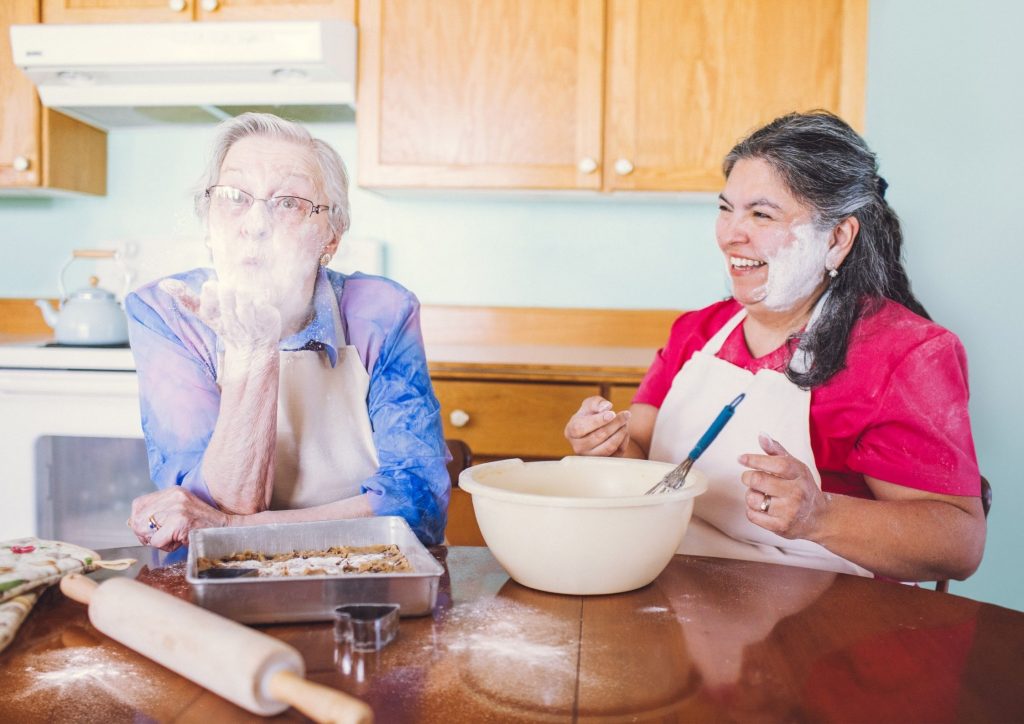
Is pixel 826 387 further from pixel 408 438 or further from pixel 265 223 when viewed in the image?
pixel 265 223

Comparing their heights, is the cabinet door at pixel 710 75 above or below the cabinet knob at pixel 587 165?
above

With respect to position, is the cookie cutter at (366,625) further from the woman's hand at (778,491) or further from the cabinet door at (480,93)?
the cabinet door at (480,93)

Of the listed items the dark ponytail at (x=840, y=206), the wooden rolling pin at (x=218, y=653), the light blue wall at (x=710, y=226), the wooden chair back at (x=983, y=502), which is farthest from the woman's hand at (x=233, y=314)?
the light blue wall at (x=710, y=226)

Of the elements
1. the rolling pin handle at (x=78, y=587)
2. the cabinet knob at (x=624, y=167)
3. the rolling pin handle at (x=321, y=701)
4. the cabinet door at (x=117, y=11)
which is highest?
the cabinet door at (x=117, y=11)

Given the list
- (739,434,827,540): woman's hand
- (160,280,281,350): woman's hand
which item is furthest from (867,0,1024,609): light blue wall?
(160,280,281,350): woman's hand

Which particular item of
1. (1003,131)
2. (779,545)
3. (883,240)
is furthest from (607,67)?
(779,545)

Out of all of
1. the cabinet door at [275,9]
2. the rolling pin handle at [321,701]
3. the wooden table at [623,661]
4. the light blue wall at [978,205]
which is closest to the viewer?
the rolling pin handle at [321,701]

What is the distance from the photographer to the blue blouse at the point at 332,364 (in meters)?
1.25

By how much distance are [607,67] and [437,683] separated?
81.9 inches

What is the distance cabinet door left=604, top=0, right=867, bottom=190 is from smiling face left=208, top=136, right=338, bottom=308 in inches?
53.0

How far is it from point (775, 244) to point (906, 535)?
0.51 metres

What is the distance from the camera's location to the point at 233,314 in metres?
1.22

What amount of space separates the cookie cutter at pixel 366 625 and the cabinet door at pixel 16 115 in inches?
91.5

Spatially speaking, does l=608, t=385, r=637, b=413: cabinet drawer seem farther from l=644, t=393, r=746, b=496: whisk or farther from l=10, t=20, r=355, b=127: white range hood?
l=644, t=393, r=746, b=496: whisk
